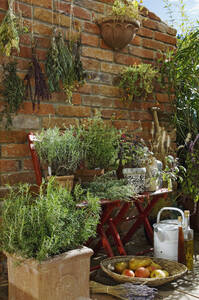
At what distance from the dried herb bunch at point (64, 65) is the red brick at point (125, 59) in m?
0.48

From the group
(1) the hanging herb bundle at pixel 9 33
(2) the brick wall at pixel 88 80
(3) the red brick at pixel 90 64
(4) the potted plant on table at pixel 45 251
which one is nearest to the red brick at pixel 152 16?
(2) the brick wall at pixel 88 80

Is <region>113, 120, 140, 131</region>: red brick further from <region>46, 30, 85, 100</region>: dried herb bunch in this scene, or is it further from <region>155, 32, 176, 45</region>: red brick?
<region>155, 32, 176, 45</region>: red brick

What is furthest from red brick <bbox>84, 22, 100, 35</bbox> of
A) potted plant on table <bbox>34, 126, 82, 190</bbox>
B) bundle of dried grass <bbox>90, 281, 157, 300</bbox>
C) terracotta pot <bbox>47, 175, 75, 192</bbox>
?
bundle of dried grass <bbox>90, 281, 157, 300</bbox>

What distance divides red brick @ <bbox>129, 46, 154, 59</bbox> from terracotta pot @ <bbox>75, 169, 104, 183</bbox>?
4.49ft

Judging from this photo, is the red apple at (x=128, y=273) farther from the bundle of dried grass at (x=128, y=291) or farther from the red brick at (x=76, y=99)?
the red brick at (x=76, y=99)

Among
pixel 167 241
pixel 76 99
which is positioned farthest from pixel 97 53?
pixel 167 241

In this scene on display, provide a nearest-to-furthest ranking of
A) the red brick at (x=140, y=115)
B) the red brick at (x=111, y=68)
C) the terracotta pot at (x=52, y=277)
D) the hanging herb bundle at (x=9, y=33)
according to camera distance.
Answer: the terracotta pot at (x=52, y=277)
the hanging herb bundle at (x=9, y=33)
the red brick at (x=111, y=68)
the red brick at (x=140, y=115)

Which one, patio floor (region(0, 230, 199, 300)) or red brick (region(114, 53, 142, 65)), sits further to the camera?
red brick (region(114, 53, 142, 65))

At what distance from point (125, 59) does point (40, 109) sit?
1.06 m

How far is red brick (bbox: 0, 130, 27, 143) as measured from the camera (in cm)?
242

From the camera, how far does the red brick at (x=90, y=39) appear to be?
291cm

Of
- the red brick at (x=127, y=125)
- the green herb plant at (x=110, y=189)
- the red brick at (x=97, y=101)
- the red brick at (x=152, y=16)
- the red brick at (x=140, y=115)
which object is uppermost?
the red brick at (x=152, y=16)

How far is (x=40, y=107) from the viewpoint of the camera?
2.61 meters

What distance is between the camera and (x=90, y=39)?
296 cm
